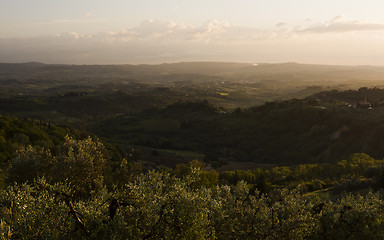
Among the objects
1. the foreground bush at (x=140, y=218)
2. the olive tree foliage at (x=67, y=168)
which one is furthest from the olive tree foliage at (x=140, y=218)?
the olive tree foliage at (x=67, y=168)

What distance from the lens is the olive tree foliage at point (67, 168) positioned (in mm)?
33375

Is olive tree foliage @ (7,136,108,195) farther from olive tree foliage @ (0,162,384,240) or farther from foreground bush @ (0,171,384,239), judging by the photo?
olive tree foliage @ (0,162,384,240)

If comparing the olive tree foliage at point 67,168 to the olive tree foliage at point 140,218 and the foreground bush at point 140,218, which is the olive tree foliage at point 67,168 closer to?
the foreground bush at point 140,218

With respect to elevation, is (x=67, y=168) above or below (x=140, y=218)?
below

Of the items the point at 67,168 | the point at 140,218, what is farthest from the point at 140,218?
the point at 67,168

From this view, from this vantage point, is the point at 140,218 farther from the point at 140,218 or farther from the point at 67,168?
the point at 67,168

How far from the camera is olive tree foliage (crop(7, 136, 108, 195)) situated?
33375 millimetres

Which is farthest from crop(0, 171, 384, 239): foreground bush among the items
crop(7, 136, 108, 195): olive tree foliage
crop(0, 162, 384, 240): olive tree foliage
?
crop(7, 136, 108, 195): olive tree foliage

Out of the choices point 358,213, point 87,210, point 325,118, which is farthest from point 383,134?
point 87,210

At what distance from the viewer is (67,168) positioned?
33.4 meters

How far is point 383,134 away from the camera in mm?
132375

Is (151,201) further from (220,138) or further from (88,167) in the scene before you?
(220,138)

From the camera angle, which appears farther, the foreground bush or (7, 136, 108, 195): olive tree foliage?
(7, 136, 108, 195): olive tree foliage

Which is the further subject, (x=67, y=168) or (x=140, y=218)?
(x=67, y=168)
